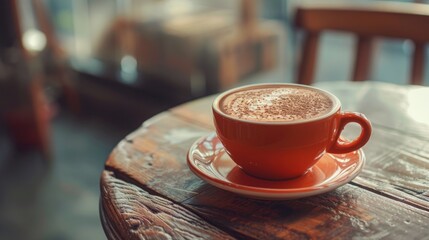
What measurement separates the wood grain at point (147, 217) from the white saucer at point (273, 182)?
6 cm

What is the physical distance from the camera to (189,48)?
2600 millimetres

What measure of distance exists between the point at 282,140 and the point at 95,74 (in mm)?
2666

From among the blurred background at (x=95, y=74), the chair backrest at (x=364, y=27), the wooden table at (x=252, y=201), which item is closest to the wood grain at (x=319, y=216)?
the wooden table at (x=252, y=201)

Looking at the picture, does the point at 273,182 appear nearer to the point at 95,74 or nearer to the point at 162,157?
the point at 162,157

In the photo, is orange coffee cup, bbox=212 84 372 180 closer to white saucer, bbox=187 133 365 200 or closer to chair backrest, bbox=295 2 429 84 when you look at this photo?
white saucer, bbox=187 133 365 200

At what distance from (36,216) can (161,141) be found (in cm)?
124

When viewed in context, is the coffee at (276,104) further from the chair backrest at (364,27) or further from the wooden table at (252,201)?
the chair backrest at (364,27)

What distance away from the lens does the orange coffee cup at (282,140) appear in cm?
60

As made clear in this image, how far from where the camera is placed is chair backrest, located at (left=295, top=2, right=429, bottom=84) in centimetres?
120

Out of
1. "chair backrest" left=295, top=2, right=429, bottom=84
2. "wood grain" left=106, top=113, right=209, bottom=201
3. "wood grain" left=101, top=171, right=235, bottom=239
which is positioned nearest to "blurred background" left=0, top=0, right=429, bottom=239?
"chair backrest" left=295, top=2, right=429, bottom=84

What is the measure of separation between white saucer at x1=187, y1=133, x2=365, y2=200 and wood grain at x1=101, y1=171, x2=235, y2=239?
0.18 ft

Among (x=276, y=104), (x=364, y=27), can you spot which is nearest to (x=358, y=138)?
(x=276, y=104)

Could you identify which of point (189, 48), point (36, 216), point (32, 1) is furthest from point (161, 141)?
point (32, 1)

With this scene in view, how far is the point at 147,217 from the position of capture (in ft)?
2.04
